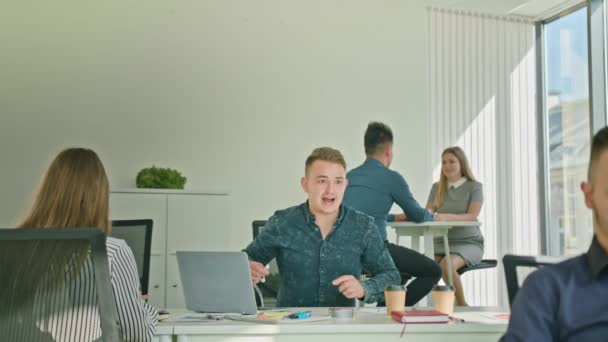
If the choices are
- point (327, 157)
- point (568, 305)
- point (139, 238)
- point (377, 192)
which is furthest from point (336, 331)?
point (377, 192)

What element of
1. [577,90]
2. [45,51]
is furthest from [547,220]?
[45,51]

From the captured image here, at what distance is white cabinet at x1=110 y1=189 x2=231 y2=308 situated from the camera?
559cm

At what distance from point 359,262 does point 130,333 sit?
1.29 metres

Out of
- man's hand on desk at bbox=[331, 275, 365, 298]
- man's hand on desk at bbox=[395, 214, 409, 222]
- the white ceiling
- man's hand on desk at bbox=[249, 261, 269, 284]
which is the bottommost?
man's hand on desk at bbox=[331, 275, 365, 298]

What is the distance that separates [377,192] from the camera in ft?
16.3

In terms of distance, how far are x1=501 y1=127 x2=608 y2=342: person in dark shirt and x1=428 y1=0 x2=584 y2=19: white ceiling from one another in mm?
6012

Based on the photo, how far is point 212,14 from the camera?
6652 mm

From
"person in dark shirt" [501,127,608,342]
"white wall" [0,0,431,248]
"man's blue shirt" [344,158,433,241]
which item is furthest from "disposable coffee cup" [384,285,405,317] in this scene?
"white wall" [0,0,431,248]

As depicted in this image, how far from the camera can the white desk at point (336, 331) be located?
6.86ft

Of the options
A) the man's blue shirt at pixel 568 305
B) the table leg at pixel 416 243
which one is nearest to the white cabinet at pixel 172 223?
the table leg at pixel 416 243

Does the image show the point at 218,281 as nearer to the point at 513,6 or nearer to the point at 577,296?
the point at 577,296

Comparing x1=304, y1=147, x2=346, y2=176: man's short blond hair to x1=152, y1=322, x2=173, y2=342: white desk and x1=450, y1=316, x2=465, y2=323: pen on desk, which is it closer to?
x1=450, y1=316, x2=465, y2=323: pen on desk

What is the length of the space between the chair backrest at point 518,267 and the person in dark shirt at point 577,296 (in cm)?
18

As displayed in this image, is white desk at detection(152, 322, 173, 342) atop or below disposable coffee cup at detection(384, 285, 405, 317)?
below
